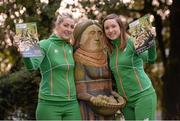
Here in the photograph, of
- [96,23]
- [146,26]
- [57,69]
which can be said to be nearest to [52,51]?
[57,69]

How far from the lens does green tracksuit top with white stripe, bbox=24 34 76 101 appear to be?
16.3 feet

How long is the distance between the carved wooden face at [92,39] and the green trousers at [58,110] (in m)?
0.60

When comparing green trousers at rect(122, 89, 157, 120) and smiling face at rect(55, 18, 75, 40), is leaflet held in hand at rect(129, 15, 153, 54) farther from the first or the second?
smiling face at rect(55, 18, 75, 40)

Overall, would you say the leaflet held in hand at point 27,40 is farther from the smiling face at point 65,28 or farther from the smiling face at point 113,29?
the smiling face at point 113,29

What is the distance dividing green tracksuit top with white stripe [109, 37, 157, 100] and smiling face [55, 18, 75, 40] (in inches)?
18.4

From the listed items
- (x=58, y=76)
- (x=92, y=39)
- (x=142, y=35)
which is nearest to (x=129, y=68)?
(x=142, y=35)

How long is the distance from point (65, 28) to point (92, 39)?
1.11ft

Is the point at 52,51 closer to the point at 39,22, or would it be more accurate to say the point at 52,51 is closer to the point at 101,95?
the point at 101,95

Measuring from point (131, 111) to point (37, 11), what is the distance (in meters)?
3.55

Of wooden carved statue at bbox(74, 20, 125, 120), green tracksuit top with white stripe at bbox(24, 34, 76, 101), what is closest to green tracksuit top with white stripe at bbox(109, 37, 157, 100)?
wooden carved statue at bbox(74, 20, 125, 120)

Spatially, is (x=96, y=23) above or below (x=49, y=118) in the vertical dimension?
above

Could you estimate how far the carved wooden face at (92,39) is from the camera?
5.22m

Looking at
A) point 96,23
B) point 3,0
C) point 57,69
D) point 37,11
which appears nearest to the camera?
point 57,69

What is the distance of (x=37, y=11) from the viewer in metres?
8.23
